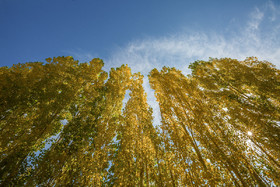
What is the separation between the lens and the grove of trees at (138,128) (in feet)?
11.6

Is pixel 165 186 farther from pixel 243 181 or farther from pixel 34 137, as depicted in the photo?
pixel 34 137

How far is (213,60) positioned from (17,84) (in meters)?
14.0

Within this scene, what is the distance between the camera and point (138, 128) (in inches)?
191

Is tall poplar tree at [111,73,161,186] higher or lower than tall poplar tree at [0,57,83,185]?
lower

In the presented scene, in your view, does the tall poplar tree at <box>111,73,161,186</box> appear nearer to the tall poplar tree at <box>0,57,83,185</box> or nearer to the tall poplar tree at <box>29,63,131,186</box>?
the tall poplar tree at <box>29,63,131,186</box>

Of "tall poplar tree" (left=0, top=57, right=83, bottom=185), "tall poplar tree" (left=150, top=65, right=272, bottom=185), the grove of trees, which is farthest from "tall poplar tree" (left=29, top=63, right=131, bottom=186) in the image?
"tall poplar tree" (left=150, top=65, right=272, bottom=185)

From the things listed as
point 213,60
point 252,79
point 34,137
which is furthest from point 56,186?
Answer: point 213,60

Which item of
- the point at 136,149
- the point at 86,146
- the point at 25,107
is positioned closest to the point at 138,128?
the point at 136,149

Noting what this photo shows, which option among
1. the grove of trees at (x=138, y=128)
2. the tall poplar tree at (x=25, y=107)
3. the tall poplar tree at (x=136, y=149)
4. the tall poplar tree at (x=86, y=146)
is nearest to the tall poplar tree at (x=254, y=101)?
the grove of trees at (x=138, y=128)

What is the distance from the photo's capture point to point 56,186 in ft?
13.1

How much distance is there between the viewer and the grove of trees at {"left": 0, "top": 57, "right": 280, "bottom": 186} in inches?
140

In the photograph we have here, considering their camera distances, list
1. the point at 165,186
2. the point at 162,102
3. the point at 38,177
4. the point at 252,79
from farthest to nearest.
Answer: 1. the point at 252,79
2. the point at 162,102
3. the point at 38,177
4. the point at 165,186

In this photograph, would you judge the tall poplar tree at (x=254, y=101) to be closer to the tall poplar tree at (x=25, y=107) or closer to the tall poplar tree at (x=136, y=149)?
the tall poplar tree at (x=136, y=149)

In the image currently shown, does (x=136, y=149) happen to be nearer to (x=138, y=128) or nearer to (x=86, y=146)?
(x=138, y=128)
